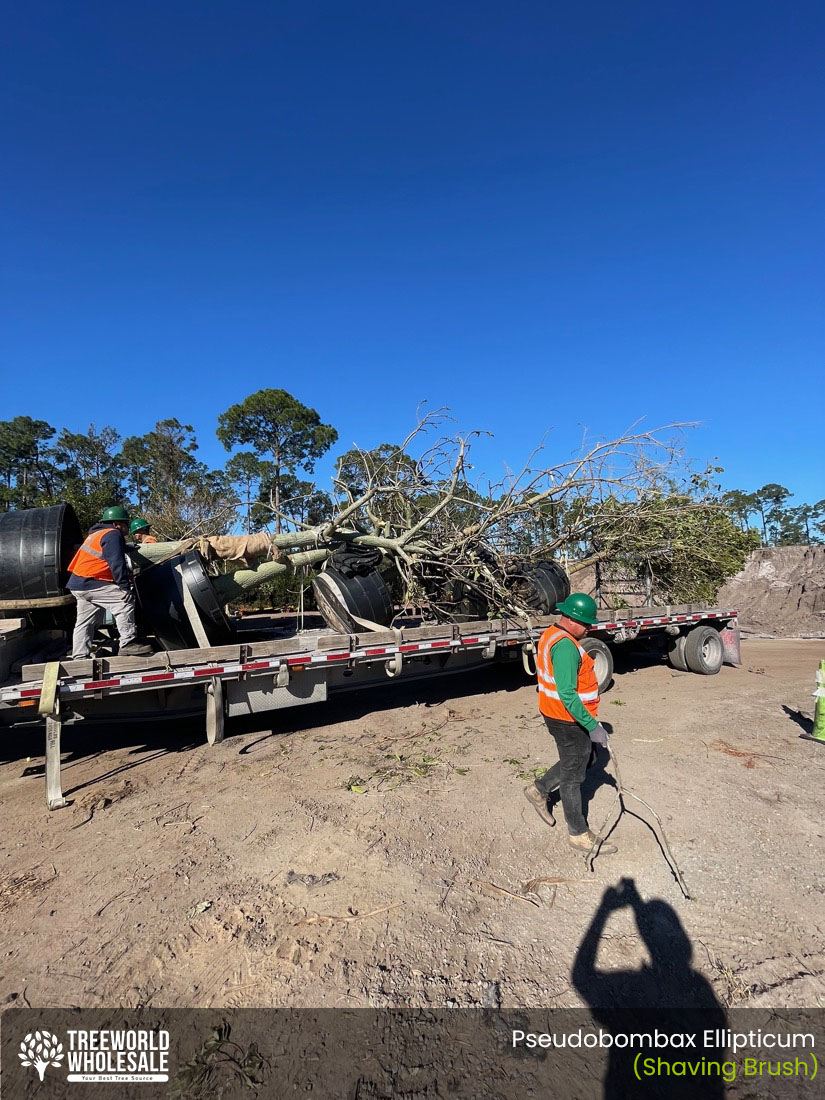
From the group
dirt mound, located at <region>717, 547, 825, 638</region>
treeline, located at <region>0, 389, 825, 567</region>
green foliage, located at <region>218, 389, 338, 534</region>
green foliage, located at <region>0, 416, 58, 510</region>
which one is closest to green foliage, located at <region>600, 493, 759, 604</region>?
treeline, located at <region>0, 389, 825, 567</region>

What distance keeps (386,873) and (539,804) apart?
52.7 inches

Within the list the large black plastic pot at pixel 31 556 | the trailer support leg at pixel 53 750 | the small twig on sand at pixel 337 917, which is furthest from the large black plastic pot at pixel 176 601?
the small twig on sand at pixel 337 917

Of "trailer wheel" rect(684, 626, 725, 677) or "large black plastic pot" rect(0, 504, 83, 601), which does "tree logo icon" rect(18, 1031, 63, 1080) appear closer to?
"large black plastic pot" rect(0, 504, 83, 601)

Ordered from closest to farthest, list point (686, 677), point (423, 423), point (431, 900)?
point (431, 900), point (423, 423), point (686, 677)

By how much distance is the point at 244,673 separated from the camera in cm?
491

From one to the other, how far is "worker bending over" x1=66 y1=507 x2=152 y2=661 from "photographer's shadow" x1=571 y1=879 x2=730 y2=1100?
13.5ft

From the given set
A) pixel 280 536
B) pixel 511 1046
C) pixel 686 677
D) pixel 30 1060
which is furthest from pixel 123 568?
pixel 686 677

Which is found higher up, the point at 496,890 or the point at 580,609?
the point at 580,609

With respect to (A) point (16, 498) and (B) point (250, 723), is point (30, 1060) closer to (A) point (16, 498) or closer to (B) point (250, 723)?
(B) point (250, 723)

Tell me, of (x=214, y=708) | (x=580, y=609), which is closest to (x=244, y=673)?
(x=214, y=708)

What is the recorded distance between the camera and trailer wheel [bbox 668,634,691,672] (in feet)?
30.7

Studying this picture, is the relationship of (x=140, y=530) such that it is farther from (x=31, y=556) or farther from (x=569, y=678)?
(x=569, y=678)

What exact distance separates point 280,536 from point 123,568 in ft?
6.54

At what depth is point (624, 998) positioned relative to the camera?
2.33m
